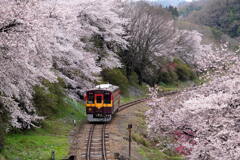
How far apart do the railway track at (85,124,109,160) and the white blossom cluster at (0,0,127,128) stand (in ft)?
9.97

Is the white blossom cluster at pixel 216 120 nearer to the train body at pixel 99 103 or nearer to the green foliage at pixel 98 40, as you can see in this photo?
the train body at pixel 99 103

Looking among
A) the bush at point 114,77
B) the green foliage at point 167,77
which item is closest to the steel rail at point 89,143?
the bush at point 114,77

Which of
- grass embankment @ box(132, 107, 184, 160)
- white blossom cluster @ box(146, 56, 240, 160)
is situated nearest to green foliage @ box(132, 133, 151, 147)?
grass embankment @ box(132, 107, 184, 160)

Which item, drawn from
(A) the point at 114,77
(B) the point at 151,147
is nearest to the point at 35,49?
(B) the point at 151,147

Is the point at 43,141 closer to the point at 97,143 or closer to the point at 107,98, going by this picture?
the point at 97,143

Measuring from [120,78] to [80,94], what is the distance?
32.6 feet

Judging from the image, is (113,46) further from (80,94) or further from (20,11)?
(20,11)

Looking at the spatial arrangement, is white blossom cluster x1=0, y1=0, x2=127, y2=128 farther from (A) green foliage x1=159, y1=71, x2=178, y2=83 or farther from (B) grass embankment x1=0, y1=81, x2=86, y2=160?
(A) green foliage x1=159, y1=71, x2=178, y2=83

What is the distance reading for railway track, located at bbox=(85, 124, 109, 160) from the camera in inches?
655

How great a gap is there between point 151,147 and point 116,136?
2171 millimetres

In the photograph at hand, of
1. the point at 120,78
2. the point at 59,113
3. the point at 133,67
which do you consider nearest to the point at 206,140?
the point at 59,113

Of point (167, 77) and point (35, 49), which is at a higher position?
point (167, 77)

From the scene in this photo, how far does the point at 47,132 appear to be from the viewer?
20.9 meters

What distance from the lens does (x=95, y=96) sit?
2442 centimetres
